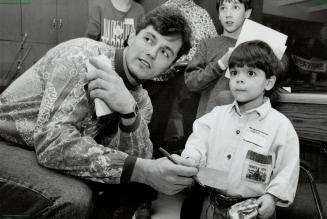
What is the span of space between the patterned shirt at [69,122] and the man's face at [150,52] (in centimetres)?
5

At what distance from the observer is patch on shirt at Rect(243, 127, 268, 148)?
1.09m

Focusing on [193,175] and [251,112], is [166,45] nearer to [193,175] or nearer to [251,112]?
[251,112]

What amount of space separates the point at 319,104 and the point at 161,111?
0.77 metres

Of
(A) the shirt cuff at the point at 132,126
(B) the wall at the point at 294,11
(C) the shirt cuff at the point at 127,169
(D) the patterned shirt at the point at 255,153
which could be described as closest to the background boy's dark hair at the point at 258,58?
(D) the patterned shirt at the point at 255,153

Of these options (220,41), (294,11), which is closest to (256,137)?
(220,41)

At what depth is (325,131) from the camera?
125cm

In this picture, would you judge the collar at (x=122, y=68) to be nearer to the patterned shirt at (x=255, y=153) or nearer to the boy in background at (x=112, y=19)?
the patterned shirt at (x=255, y=153)

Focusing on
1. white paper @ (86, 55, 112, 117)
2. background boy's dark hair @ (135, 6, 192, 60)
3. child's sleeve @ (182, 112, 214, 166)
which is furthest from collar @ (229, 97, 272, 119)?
white paper @ (86, 55, 112, 117)

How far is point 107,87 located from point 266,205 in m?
0.58

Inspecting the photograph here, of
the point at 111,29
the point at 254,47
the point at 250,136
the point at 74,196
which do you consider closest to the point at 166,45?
the point at 254,47

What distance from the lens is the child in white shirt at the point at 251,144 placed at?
1.08 metres

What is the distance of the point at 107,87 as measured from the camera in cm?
96

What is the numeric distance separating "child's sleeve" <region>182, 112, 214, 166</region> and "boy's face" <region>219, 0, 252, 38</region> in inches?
22.2

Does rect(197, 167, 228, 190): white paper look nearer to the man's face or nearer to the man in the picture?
the man
